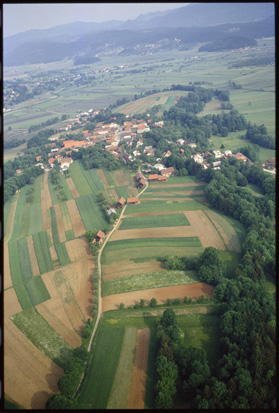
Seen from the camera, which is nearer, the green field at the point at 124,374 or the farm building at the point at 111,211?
the green field at the point at 124,374

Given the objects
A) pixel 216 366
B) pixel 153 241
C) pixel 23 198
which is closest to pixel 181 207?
pixel 153 241

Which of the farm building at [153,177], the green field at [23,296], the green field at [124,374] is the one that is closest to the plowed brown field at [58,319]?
the green field at [23,296]

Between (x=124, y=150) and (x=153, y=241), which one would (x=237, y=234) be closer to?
(x=153, y=241)

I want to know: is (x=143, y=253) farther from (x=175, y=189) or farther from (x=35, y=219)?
(x=35, y=219)

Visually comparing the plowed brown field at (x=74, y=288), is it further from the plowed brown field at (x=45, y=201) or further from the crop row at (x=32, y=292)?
the plowed brown field at (x=45, y=201)

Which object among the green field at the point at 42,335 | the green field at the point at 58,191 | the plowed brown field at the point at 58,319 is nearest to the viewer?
the green field at the point at 42,335

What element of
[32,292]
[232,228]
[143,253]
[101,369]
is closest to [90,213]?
[143,253]
